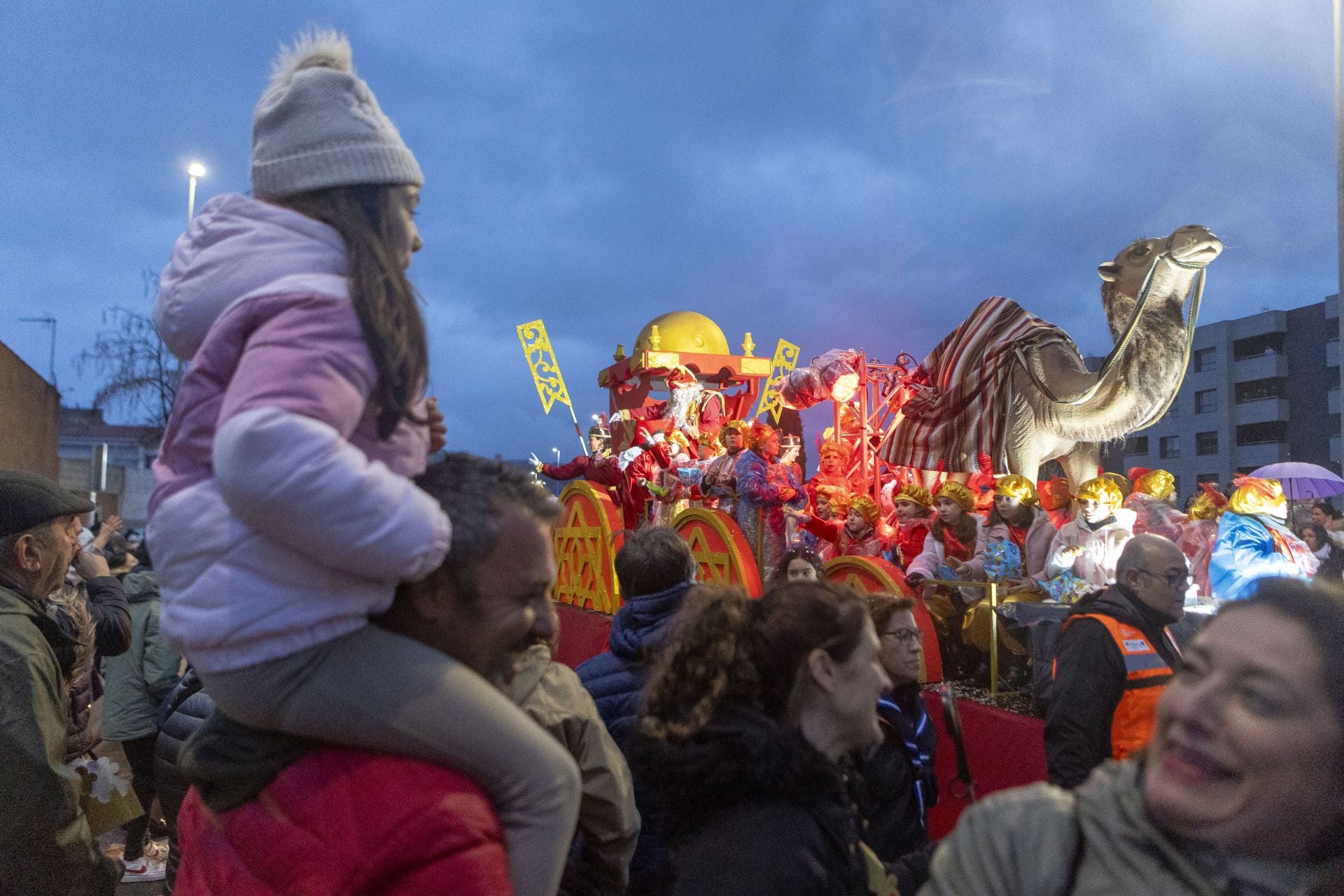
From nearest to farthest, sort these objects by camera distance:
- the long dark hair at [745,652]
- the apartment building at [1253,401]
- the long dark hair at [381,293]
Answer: the long dark hair at [381,293] → the long dark hair at [745,652] → the apartment building at [1253,401]

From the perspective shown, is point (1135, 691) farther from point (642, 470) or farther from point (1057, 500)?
point (642, 470)

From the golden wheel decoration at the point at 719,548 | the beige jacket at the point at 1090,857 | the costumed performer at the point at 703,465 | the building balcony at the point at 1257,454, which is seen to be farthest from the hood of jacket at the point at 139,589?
the building balcony at the point at 1257,454

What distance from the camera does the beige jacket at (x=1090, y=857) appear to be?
111 centimetres

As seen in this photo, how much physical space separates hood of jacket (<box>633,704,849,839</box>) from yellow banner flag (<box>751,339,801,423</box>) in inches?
424

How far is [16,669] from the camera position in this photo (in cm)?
277

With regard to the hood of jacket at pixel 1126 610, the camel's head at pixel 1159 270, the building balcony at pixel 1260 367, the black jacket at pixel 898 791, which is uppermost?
the building balcony at pixel 1260 367

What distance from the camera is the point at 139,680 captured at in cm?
574

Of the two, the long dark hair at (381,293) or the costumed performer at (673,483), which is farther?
the costumed performer at (673,483)

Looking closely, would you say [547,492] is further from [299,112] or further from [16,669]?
[16,669]

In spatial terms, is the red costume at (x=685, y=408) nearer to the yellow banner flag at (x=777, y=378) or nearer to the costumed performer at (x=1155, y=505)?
the yellow banner flag at (x=777, y=378)

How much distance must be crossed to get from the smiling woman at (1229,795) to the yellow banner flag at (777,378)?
11378 millimetres

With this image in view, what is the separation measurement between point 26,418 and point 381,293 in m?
12.3

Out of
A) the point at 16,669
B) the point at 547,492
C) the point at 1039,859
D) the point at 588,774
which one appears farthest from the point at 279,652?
the point at 16,669

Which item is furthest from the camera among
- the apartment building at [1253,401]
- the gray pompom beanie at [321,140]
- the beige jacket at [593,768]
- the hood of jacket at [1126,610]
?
the apartment building at [1253,401]
